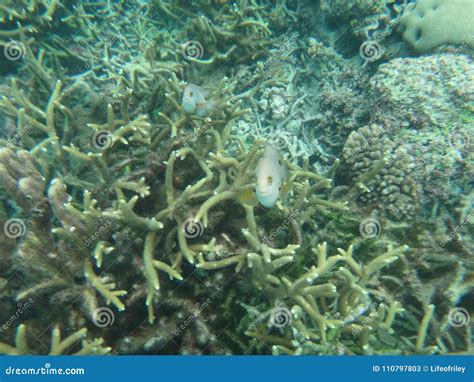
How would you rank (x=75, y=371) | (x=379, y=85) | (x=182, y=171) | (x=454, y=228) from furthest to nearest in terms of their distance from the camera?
1. (x=379, y=85)
2. (x=454, y=228)
3. (x=182, y=171)
4. (x=75, y=371)

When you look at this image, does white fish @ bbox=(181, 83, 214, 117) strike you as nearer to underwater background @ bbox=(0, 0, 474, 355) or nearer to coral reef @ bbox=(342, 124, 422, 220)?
underwater background @ bbox=(0, 0, 474, 355)

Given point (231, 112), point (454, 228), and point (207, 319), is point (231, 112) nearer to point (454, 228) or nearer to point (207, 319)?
point (207, 319)

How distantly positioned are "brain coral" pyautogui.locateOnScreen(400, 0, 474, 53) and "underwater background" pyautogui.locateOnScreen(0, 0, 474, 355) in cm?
2

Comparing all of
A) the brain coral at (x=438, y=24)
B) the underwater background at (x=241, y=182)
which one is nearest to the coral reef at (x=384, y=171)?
the underwater background at (x=241, y=182)

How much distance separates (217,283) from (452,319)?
214 cm

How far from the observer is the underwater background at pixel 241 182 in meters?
2.72

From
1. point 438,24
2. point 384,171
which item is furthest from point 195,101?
point 438,24

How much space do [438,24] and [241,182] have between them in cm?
368

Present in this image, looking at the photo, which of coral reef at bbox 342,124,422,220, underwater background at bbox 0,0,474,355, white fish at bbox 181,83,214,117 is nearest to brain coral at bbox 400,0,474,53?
underwater background at bbox 0,0,474,355

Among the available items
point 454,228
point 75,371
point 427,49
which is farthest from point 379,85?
point 75,371

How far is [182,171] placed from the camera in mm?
3209

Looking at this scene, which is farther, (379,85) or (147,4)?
(147,4)

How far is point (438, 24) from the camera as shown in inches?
172

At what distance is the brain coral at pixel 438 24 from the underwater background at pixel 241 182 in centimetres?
2
